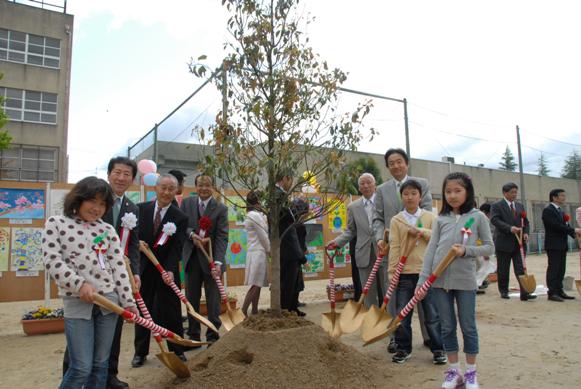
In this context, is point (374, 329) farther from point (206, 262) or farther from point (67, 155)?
point (67, 155)

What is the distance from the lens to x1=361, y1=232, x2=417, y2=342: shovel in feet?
12.6

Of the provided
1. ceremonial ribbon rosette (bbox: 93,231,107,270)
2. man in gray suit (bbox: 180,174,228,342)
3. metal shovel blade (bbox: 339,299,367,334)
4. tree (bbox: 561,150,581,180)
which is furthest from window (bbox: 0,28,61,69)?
tree (bbox: 561,150,581,180)

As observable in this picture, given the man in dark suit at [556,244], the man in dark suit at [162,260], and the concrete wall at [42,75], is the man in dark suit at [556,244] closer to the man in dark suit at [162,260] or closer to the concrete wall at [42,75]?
the man in dark suit at [162,260]

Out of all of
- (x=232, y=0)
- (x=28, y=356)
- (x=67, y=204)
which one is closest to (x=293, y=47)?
(x=232, y=0)

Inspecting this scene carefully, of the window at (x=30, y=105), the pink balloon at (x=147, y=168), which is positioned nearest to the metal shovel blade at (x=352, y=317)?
the pink balloon at (x=147, y=168)

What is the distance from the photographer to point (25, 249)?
→ 6.18 m

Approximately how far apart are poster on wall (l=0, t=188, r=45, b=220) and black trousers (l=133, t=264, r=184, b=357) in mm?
3308

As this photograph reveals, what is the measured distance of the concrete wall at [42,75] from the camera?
72.8ft

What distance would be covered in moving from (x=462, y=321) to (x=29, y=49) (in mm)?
26395

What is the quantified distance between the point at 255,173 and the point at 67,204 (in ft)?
4.25

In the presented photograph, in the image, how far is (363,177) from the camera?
206 inches

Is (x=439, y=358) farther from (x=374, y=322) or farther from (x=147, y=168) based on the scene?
(x=147, y=168)

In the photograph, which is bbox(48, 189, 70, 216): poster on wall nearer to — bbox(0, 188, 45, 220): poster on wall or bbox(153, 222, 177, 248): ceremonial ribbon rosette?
bbox(0, 188, 45, 220): poster on wall

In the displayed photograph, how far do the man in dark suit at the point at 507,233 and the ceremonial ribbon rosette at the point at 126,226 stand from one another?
648cm
